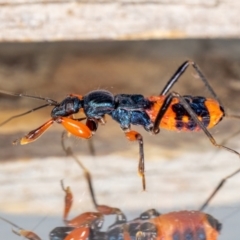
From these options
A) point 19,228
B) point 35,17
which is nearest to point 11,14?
point 35,17

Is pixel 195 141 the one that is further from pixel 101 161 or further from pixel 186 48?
pixel 186 48

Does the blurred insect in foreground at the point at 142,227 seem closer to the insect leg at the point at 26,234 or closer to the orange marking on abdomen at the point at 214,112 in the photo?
the insect leg at the point at 26,234

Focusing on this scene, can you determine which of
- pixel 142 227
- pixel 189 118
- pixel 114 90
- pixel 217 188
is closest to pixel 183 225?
pixel 142 227

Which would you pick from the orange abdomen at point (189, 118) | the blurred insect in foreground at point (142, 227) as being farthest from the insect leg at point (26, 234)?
the orange abdomen at point (189, 118)

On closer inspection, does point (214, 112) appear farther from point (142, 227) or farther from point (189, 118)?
point (142, 227)

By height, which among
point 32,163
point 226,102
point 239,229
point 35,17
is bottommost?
point 239,229

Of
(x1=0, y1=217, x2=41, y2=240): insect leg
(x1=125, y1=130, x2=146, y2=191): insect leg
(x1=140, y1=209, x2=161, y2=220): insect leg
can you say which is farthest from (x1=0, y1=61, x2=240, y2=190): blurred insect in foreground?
(x1=0, y1=217, x2=41, y2=240): insect leg
